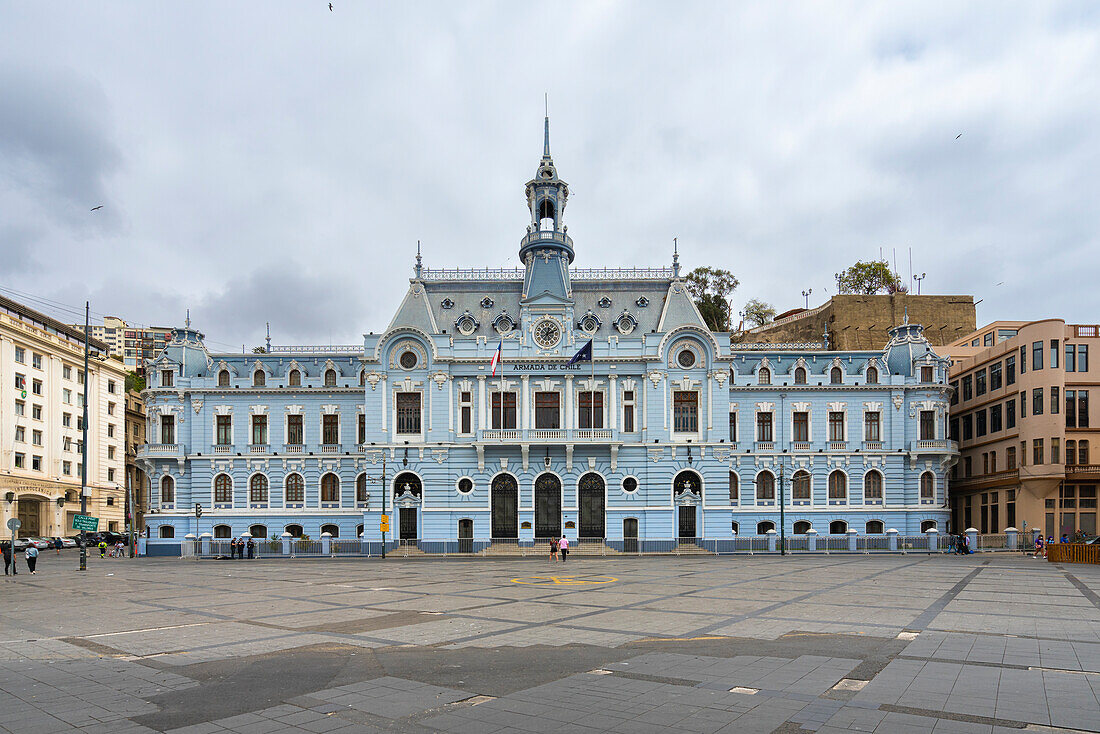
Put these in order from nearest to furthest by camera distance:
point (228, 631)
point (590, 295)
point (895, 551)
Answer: point (228, 631) < point (895, 551) < point (590, 295)

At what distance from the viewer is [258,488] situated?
194 ft

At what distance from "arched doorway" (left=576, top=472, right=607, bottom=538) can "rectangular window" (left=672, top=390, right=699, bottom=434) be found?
677 cm

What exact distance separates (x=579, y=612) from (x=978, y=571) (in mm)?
22775

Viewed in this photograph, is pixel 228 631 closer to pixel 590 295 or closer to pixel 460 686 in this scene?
pixel 460 686

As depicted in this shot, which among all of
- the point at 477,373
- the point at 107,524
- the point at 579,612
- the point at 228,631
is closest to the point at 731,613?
the point at 579,612

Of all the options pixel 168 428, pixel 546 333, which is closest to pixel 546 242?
pixel 546 333

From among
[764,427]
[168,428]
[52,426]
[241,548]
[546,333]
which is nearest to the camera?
[241,548]

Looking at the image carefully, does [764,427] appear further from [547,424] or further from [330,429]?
[330,429]

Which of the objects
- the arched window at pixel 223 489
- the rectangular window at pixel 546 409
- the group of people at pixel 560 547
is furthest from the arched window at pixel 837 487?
the arched window at pixel 223 489

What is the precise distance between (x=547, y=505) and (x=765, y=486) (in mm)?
16265

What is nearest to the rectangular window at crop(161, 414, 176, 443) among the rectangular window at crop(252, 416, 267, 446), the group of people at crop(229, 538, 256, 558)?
the rectangular window at crop(252, 416, 267, 446)

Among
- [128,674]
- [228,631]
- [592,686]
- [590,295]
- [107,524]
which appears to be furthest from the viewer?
[107,524]

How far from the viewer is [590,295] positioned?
58500 millimetres

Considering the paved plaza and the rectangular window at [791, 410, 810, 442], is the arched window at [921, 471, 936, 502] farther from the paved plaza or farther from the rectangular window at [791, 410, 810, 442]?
the paved plaza
